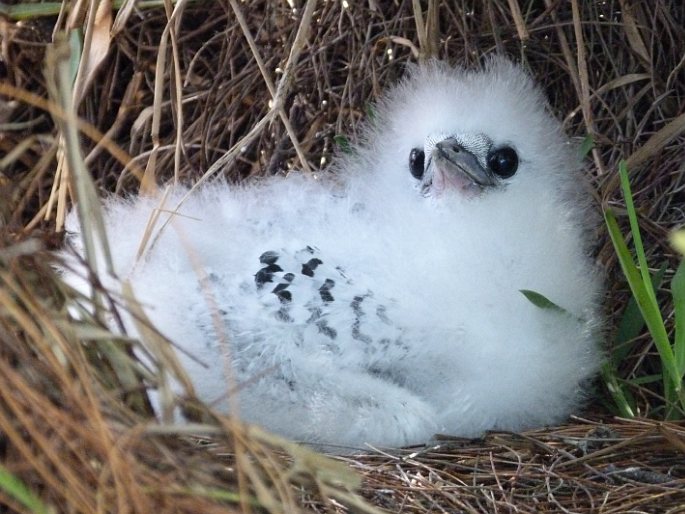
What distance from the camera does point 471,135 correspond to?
228 centimetres

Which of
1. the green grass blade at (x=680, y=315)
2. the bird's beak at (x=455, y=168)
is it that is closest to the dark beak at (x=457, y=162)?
the bird's beak at (x=455, y=168)

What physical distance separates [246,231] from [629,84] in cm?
118

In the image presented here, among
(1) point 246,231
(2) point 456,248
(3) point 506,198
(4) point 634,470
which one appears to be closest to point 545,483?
(4) point 634,470

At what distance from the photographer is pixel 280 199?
2.34 meters

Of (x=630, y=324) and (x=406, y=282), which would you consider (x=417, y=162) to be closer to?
(x=406, y=282)

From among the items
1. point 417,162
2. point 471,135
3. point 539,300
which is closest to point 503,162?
point 471,135

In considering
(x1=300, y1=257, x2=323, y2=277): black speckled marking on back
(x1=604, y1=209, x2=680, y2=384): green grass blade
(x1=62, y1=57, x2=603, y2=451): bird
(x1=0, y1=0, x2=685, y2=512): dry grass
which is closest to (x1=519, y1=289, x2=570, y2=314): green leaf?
(x1=62, y1=57, x2=603, y2=451): bird

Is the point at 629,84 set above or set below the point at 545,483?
above

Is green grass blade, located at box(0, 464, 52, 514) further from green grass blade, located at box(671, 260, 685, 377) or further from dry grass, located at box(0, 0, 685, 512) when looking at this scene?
green grass blade, located at box(671, 260, 685, 377)

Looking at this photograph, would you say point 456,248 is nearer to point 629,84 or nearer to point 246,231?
point 246,231

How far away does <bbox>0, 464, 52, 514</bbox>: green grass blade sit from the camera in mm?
1181

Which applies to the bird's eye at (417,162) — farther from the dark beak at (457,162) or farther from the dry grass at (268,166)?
the dry grass at (268,166)

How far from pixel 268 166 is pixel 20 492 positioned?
1.73 m

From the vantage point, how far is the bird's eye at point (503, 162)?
2.30 meters
